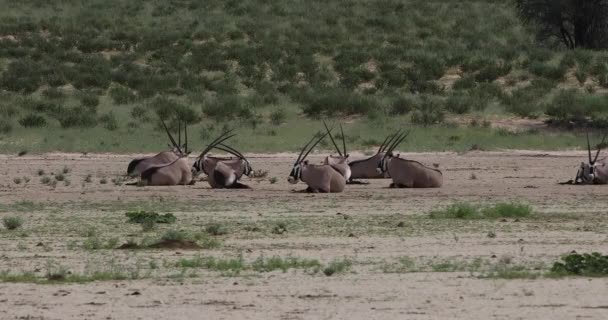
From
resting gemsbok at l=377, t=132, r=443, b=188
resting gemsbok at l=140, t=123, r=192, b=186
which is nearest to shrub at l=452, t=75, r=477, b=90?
resting gemsbok at l=377, t=132, r=443, b=188

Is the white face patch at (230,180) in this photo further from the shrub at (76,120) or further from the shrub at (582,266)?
the shrub at (76,120)

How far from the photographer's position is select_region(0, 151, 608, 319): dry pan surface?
31.7 feet

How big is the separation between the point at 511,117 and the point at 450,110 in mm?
1752

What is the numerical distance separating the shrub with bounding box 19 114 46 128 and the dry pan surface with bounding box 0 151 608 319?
945cm

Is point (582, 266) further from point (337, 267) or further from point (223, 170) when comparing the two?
point (223, 170)

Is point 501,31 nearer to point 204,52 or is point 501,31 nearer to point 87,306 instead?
point 204,52

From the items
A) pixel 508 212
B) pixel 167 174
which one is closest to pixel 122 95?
pixel 167 174

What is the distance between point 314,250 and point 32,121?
21.4 metres

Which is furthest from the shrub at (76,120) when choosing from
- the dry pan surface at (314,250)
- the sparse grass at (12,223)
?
the sparse grass at (12,223)

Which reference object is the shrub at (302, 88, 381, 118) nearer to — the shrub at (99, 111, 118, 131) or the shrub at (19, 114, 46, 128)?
the shrub at (99, 111, 118, 131)

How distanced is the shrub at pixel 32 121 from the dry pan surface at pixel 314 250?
9.45 m

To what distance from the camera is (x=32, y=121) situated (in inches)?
1313

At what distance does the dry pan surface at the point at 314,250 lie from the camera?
31.7 ft

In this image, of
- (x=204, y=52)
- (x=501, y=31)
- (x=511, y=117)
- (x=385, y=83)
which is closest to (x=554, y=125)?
(x=511, y=117)
